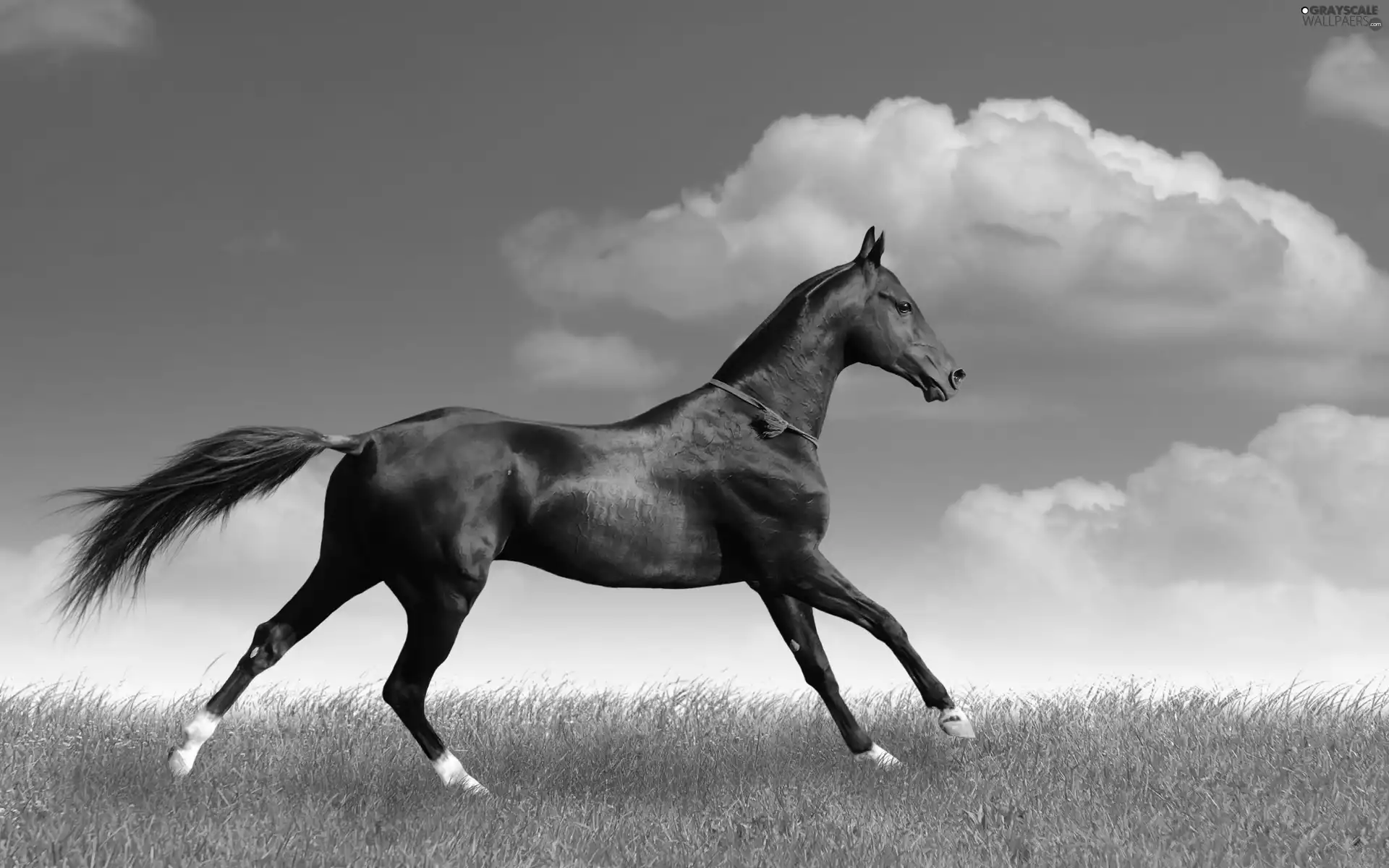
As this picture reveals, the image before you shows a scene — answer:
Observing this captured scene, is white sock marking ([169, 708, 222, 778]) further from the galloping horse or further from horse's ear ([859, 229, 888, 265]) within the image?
horse's ear ([859, 229, 888, 265])

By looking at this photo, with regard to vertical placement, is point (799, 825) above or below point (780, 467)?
below

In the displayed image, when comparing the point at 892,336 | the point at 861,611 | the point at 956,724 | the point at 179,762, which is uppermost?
the point at 892,336

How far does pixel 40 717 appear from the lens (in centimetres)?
706

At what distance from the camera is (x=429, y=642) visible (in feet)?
18.7

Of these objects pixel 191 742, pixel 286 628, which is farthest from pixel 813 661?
pixel 191 742

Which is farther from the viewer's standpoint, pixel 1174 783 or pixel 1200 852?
pixel 1174 783

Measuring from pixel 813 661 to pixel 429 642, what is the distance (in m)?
2.02

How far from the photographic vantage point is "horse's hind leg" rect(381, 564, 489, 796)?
5645 mm

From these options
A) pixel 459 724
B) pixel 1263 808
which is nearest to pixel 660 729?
pixel 459 724

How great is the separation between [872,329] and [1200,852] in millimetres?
2852

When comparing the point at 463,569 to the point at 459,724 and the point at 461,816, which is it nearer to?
the point at 461,816

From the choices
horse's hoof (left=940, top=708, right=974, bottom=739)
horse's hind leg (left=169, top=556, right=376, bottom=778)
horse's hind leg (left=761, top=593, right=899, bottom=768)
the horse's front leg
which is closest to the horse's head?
the horse's front leg

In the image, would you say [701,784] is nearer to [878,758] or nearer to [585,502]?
[878,758]

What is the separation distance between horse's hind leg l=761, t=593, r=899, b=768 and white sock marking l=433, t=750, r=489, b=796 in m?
1.72
